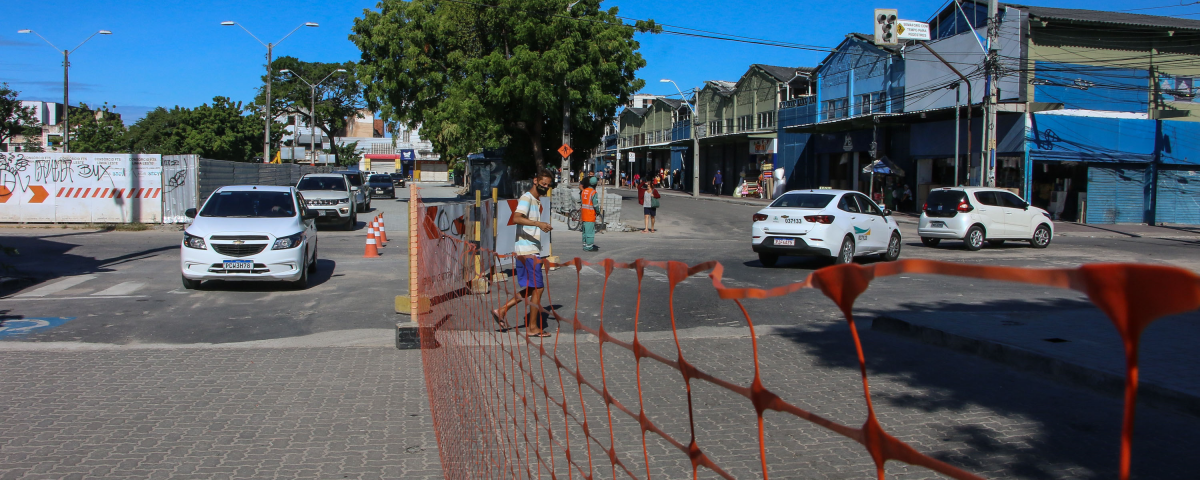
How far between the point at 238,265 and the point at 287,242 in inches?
28.5

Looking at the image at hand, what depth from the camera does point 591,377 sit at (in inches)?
263

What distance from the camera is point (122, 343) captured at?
27.2ft

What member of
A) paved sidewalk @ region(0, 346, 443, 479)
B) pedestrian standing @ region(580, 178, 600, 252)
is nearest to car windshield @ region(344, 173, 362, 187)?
pedestrian standing @ region(580, 178, 600, 252)

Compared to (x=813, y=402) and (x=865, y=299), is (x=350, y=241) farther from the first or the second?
(x=813, y=402)

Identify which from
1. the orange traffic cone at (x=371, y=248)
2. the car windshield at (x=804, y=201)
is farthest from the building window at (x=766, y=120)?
the orange traffic cone at (x=371, y=248)

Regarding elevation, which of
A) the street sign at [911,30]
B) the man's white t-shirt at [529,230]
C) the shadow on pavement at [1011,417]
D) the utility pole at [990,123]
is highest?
the street sign at [911,30]

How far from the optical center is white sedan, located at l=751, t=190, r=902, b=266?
14211 millimetres

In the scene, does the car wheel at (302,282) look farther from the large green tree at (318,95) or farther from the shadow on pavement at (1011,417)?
the large green tree at (318,95)

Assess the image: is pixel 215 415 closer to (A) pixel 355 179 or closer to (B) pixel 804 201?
(B) pixel 804 201

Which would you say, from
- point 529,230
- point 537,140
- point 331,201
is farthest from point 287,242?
point 537,140

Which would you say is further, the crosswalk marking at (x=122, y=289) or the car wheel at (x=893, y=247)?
the car wheel at (x=893, y=247)

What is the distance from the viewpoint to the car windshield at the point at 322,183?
2461cm

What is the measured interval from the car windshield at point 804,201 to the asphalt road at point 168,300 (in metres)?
7.09

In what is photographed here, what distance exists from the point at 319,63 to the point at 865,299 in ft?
277
